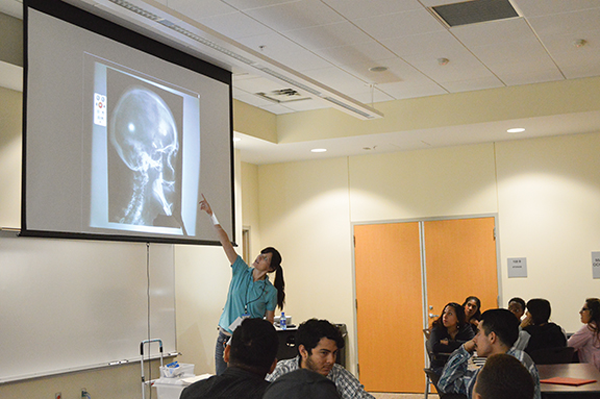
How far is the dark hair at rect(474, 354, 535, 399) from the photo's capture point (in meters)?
1.88

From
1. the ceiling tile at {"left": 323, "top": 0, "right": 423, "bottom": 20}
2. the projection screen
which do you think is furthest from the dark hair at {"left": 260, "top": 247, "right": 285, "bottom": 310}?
the ceiling tile at {"left": 323, "top": 0, "right": 423, "bottom": 20}

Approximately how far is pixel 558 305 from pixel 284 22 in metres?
4.70

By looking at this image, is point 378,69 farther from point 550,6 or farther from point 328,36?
point 550,6

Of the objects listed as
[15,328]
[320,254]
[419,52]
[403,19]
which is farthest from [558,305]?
[15,328]

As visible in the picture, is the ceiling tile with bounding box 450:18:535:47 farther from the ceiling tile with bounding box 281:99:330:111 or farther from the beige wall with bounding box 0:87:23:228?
the beige wall with bounding box 0:87:23:228

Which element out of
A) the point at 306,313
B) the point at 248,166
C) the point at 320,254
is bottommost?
the point at 306,313

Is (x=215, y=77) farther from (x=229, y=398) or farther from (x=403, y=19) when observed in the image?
(x=229, y=398)

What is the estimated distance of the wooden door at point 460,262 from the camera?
7.75 metres

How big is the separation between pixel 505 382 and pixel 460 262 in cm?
618

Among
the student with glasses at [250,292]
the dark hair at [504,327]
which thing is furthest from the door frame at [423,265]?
the dark hair at [504,327]

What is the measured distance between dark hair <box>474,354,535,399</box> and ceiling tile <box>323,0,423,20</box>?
3.17m

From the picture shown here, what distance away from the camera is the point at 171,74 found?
5.16m

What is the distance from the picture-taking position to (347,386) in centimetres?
295

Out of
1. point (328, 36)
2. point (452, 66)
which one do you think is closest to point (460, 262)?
point (452, 66)
